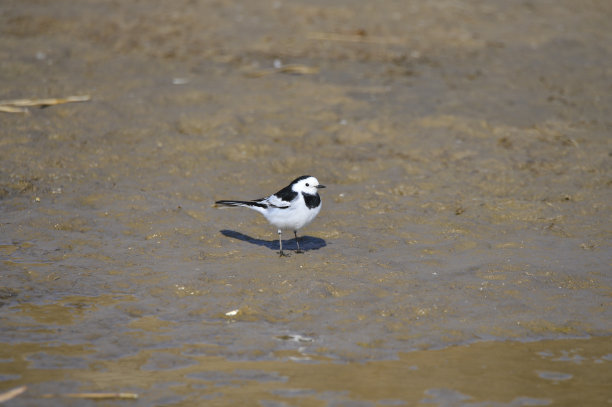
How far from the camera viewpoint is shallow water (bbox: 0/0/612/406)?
245 inches

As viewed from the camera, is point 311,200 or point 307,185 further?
point 307,185

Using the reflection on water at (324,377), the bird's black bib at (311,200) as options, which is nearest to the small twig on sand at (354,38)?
the bird's black bib at (311,200)

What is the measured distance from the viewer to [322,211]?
950cm

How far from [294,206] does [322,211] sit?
1.37 metres

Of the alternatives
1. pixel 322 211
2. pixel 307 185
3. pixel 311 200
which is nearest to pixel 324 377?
pixel 311 200

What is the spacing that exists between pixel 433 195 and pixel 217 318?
12.7ft

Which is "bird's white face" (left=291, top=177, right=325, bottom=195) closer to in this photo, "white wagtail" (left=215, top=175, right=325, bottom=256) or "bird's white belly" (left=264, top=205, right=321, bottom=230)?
"white wagtail" (left=215, top=175, right=325, bottom=256)

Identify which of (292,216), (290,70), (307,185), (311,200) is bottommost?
(292,216)

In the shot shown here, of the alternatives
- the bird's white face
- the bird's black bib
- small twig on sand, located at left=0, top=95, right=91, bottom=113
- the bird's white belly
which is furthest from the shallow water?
the bird's white face

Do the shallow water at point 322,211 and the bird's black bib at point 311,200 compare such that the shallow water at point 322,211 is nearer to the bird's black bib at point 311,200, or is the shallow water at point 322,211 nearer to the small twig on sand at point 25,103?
the small twig on sand at point 25,103

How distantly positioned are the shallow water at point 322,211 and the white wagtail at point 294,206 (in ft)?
1.25

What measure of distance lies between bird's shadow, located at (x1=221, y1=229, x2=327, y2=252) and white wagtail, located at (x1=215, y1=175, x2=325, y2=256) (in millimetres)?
259

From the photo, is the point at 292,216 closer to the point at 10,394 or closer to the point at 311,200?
the point at 311,200

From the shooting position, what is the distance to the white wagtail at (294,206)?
8164 mm
